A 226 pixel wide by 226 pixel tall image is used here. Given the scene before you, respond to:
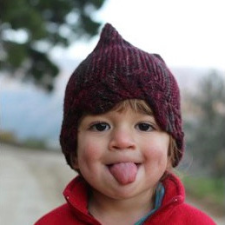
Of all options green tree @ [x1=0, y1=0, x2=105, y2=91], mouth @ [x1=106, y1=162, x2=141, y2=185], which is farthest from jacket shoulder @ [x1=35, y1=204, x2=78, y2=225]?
green tree @ [x1=0, y1=0, x2=105, y2=91]

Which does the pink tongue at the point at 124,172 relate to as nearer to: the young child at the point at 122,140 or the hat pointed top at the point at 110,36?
the young child at the point at 122,140

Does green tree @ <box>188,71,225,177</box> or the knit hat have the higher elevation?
the knit hat

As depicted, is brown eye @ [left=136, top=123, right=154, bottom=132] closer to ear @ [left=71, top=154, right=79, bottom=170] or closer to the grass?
ear @ [left=71, top=154, right=79, bottom=170]

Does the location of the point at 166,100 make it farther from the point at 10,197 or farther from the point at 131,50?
the point at 10,197

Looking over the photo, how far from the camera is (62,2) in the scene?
6594mm

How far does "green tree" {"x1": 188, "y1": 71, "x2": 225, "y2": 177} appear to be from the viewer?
10.5 feet

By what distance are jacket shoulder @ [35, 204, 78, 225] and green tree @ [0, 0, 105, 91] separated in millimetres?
3265

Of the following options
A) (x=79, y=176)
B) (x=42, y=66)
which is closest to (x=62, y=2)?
(x=42, y=66)

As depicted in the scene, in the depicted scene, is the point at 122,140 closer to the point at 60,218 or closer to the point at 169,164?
the point at 169,164

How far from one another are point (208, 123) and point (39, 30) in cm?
A: 226

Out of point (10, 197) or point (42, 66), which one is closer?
point (10, 197)

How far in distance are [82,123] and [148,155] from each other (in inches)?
7.0

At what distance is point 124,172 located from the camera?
1.00m

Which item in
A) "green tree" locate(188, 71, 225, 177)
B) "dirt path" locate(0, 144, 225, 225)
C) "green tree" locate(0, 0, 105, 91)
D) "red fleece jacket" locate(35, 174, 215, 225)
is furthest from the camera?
"green tree" locate(0, 0, 105, 91)
